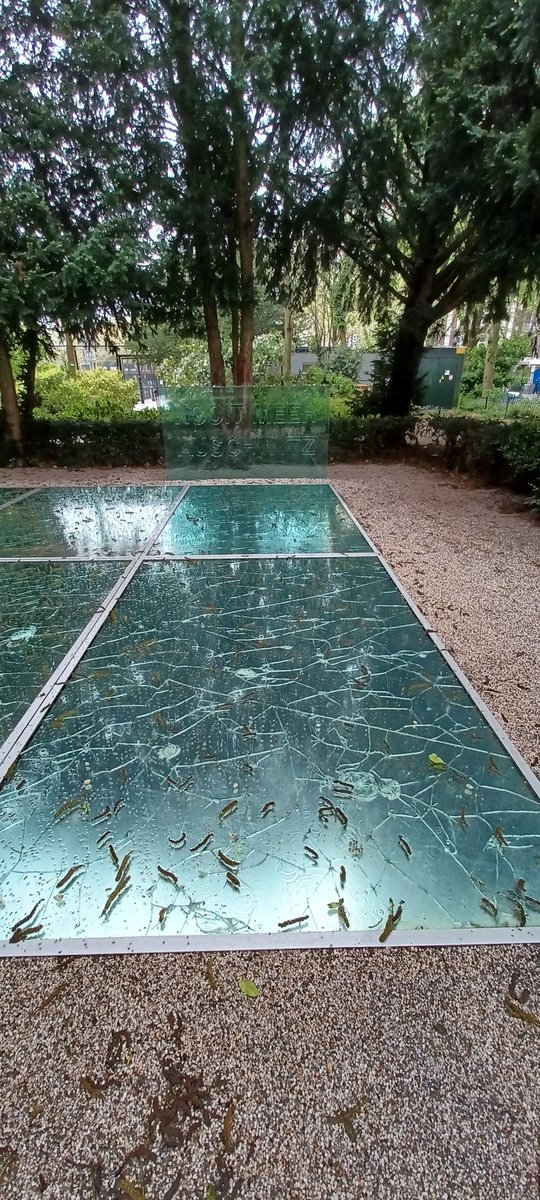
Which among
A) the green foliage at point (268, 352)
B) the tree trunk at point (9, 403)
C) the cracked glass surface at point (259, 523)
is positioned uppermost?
the green foliage at point (268, 352)

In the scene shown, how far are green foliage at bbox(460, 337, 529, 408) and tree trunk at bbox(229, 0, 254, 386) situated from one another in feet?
39.0

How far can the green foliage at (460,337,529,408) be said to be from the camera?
1989 centimetres

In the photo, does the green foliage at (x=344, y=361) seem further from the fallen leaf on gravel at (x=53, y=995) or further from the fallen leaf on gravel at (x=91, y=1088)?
the fallen leaf on gravel at (x=91, y=1088)

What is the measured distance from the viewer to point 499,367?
69.9ft

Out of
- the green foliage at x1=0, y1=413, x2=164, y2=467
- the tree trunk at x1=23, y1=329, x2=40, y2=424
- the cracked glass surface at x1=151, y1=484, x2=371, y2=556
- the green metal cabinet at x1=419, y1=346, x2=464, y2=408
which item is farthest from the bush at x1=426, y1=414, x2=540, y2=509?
the green metal cabinet at x1=419, y1=346, x2=464, y2=408

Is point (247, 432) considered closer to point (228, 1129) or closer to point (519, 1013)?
point (519, 1013)

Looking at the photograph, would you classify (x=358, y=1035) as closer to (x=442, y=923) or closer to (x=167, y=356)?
(x=442, y=923)

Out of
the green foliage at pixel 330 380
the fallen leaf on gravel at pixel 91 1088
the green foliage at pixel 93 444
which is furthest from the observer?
the green foliage at pixel 330 380

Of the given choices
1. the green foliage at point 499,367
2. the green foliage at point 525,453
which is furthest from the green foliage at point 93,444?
the green foliage at point 499,367

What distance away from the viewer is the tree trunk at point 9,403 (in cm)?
879

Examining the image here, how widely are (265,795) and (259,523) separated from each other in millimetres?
4106

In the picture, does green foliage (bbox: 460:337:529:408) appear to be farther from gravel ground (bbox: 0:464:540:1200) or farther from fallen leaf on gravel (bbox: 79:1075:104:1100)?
fallen leaf on gravel (bbox: 79:1075:104:1100)

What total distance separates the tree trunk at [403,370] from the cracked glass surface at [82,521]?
5019mm

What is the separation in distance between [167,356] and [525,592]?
19.8 meters
